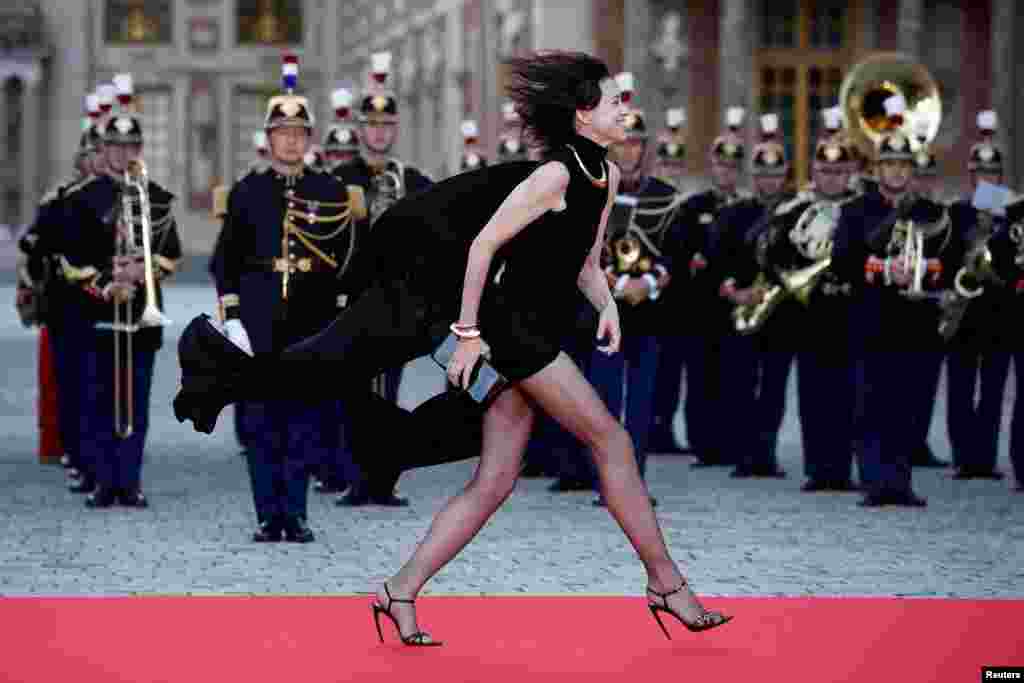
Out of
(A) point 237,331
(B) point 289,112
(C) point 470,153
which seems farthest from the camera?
(C) point 470,153

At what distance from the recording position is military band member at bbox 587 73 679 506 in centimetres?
1280

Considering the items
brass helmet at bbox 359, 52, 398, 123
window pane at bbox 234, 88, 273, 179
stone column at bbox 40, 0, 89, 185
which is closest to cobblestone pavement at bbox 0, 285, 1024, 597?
brass helmet at bbox 359, 52, 398, 123

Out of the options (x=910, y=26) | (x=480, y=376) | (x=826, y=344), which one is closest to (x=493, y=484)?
(x=480, y=376)

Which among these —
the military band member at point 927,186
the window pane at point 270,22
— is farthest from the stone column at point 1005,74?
the window pane at point 270,22

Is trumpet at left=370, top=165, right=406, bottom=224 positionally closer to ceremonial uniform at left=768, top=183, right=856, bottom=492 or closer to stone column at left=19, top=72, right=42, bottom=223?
ceremonial uniform at left=768, top=183, right=856, bottom=492

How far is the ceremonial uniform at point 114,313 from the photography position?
12.6 m

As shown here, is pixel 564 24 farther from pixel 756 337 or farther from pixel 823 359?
pixel 823 359

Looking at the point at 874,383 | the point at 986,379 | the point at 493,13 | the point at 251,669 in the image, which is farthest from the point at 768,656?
the point at 493,13

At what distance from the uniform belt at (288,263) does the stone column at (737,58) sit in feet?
98.4

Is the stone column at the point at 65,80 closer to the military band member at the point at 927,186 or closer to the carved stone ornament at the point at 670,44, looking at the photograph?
the carved stone ornament at the point at 670,44

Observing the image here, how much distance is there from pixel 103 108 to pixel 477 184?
239 inches

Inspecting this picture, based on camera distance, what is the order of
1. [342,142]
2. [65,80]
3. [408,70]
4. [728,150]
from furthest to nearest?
[65,80] < [408,70] < [728,150] < [342,142]

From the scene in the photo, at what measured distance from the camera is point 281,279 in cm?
1116

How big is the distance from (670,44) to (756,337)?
23.9m
